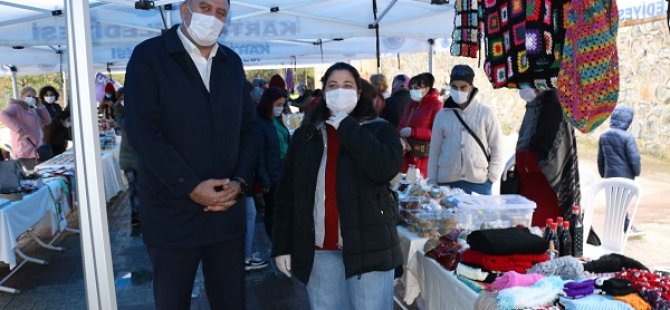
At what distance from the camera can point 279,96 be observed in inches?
197

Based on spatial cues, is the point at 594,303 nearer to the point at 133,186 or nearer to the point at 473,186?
the point at 473,186

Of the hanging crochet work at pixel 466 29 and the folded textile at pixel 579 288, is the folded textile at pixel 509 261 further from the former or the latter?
the hanging crochet work at pixel 466 29

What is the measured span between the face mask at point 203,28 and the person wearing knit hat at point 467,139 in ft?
8.11

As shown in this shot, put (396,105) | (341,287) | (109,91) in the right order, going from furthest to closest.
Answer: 1. (109,91)
2. (396,105)
3. (341,287)

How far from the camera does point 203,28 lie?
2332mm

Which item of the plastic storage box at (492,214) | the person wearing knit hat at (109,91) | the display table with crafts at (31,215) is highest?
the person wearing knit hat at (109,91)

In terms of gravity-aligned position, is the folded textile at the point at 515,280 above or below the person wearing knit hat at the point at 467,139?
below

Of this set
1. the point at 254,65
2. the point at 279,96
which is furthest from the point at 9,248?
the point at 254,65

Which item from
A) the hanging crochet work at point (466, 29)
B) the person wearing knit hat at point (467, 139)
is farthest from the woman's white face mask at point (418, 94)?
the hanging crochet work at point (466, 29)

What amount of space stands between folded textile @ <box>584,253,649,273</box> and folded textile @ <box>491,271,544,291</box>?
0.25m

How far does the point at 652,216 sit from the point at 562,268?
5.68 meters

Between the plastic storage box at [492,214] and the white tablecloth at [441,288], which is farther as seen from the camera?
the plastic storage box at [492,214]

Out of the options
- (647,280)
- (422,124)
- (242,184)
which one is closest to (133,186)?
(422,124)

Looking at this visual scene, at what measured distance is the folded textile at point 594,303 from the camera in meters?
1.87
